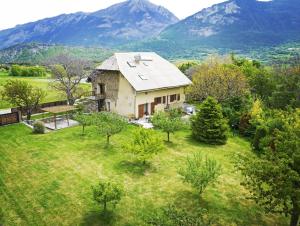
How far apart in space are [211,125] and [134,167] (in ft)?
35.8

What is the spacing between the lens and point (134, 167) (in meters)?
23.0

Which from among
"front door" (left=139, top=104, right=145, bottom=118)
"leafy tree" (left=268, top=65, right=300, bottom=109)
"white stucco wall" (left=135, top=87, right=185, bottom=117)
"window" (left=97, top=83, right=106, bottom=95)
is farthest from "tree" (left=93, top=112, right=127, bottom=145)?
"leafy tree" (left=268, top=65, right=300, bottom=109)

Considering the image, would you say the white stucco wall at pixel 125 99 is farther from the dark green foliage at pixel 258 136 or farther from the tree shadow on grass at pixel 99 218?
the tree shadow on grass at pixel 99 218

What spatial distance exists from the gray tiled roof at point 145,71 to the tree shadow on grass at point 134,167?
13118mm

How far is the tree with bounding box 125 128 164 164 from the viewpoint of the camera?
2281 centimetres

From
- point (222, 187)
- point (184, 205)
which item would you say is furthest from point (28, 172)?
point (222, 187)

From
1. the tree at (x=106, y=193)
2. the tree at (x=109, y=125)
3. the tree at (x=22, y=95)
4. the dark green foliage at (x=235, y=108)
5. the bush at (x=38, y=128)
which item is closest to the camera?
the tree at (x=106, y=193)

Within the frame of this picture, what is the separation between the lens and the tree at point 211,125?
3052 centimetres

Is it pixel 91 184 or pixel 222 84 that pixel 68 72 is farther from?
pixel 91 184

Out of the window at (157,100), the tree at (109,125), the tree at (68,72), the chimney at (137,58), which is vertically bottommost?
the tree at (109,125)

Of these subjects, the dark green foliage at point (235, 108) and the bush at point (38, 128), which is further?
the dark green foliage at point (235, 108)

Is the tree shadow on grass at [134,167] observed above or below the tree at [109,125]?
below

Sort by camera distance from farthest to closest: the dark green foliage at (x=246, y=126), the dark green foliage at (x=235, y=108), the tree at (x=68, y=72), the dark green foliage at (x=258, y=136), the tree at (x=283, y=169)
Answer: the tree at (x=68, y=72) < the dark green foliage at (x=235, y=108) < the dark green foliage at (x=246, y=126) < the dark green foliage at (x=258, y=136) < the tree at (x=283, y=169)

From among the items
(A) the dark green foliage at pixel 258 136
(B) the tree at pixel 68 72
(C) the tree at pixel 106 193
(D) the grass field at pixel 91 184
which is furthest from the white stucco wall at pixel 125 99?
(C) the tree at pixel 106 193
